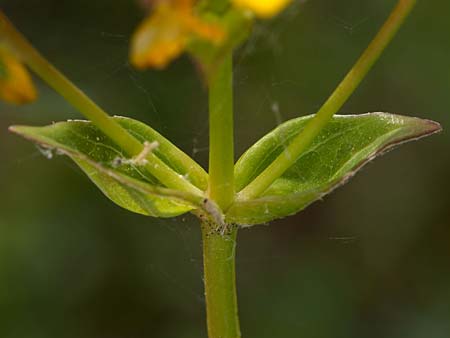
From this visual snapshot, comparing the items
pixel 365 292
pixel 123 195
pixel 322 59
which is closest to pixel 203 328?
pixel 365 292

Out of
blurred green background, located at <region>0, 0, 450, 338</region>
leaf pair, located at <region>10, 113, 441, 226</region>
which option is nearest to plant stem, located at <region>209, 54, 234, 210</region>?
leaf pair, located at <region>10, 113, 441, 226</region>

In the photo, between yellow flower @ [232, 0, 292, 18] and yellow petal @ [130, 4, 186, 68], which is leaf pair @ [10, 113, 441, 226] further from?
yellow flower @ [232, 0, 292, 18]

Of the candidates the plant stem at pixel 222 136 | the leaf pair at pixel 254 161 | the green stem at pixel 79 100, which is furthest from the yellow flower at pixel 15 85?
the plant stem at pixel 222 136

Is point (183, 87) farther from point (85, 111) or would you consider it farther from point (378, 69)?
point (85, 111)

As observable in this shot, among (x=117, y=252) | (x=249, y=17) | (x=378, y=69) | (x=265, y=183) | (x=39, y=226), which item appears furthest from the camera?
(x=378, y=69)

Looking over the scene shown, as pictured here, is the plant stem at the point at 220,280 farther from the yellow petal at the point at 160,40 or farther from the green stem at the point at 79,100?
the yellow petal at the point at 160,40

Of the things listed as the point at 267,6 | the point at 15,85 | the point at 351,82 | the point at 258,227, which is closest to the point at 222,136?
the point at 351,82

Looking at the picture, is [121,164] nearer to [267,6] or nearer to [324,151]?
[324,151]
